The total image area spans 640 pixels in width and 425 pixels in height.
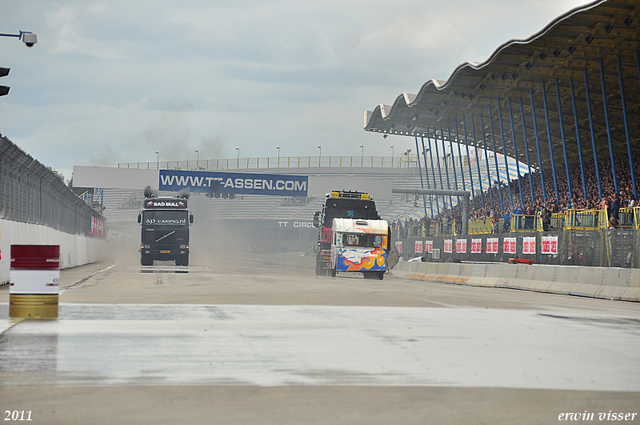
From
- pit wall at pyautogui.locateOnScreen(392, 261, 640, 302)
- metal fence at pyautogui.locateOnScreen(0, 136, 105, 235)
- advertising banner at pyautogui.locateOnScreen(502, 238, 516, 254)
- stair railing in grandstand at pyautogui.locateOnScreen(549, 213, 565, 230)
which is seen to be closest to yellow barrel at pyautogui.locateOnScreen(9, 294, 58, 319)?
metal fence at pyautogui.locateOnScreen(0, 136, 105, 235)

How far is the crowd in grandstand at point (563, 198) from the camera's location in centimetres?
2877

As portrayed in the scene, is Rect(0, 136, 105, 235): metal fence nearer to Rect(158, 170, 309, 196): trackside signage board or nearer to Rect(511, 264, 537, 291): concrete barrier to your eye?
Rect(158, 170, 309, 196): trackside signage board

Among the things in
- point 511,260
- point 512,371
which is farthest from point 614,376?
point 511,260

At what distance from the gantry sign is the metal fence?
65.8ft

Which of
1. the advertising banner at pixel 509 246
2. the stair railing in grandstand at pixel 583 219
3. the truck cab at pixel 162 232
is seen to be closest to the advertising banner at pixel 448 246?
the advertising banner at pixel 509 246

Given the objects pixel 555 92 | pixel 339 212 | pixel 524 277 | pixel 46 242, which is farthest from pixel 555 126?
pixel 46 242

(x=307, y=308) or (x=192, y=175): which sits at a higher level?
(x=192, y=175)

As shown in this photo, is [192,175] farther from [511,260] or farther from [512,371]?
[512,371]

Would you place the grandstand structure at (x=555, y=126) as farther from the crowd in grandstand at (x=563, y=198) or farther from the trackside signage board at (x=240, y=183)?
the trackside signage board at (x=240, y=183)

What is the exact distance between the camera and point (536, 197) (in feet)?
146

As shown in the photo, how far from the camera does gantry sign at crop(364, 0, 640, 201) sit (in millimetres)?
31234

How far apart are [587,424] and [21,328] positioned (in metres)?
7.29

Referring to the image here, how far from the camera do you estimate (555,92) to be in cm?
4200

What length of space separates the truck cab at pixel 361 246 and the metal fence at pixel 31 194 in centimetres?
1121
